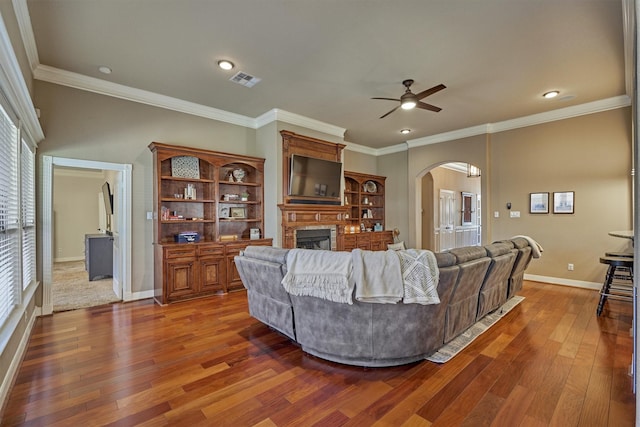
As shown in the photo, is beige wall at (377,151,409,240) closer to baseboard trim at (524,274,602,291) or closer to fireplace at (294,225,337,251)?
fireplace at (294,225,337,251)

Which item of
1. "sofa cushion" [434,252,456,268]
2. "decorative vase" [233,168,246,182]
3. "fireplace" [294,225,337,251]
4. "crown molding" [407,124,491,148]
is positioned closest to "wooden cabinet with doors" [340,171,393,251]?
"fireplace" [294,225,337,251]

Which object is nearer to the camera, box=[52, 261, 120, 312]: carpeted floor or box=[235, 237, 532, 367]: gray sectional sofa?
box=[235, 237, 532, 367]: gray sectional sofa

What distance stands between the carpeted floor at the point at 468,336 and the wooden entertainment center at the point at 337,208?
2.98 metres

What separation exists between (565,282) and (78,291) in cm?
796

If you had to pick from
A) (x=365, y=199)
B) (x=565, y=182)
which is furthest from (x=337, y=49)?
(x=365, y=199)

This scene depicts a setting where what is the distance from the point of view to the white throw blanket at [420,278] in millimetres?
2197

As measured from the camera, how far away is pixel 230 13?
8.80 feet

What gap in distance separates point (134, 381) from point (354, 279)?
1.76 m

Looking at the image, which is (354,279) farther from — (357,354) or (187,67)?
(187,67)

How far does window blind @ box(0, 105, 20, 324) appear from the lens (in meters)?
2.12

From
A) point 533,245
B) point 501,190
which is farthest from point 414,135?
point 533,245

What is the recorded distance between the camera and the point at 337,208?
5.95 metres

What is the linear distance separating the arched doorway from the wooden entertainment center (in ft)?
3.76

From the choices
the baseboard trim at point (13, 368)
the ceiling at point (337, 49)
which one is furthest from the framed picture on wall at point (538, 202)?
the baseboard trim at point (13, 368)
